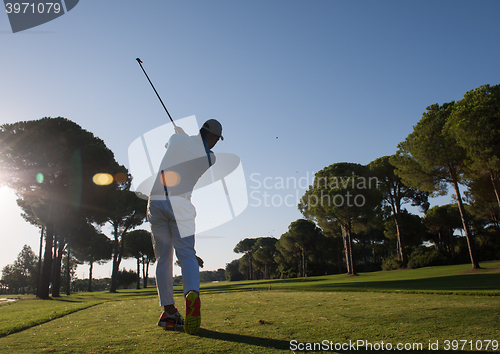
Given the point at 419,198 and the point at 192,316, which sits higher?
the point at 419,198

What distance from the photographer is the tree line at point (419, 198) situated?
17672 millimetres

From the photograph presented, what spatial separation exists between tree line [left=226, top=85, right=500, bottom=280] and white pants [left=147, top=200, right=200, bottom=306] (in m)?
20.1

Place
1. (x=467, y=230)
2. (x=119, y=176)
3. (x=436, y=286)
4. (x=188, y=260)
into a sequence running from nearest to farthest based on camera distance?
(x=188, y=260)
(x=436, y=286)
(x=467, y=230)
(x=119, y=176)

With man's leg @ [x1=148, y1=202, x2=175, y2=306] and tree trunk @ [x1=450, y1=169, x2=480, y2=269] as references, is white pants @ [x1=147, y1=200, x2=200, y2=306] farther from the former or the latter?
tree trunk @ [x1=450, y1=169, x2=480, y2=269]

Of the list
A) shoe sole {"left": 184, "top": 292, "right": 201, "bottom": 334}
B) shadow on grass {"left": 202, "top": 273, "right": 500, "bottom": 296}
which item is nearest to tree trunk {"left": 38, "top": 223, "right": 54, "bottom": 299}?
shadow on grass {"left": 202, "top": 273, "right": 500, "bottom": 296}

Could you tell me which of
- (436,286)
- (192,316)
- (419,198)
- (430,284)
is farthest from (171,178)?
(419,198)

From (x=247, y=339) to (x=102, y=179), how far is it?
22520 mm

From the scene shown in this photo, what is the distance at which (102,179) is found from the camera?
70.8 feet

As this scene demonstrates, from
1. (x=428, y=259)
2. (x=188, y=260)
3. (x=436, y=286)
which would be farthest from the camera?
(x=428, y=259)

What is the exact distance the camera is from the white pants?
118 inches

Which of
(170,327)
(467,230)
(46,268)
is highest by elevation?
(467,230)

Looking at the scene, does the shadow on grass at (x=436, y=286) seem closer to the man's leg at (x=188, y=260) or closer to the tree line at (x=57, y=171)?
the man's leg at (x=188, y=260)

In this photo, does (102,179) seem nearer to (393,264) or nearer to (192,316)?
(192,316)

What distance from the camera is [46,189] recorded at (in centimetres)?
1945
